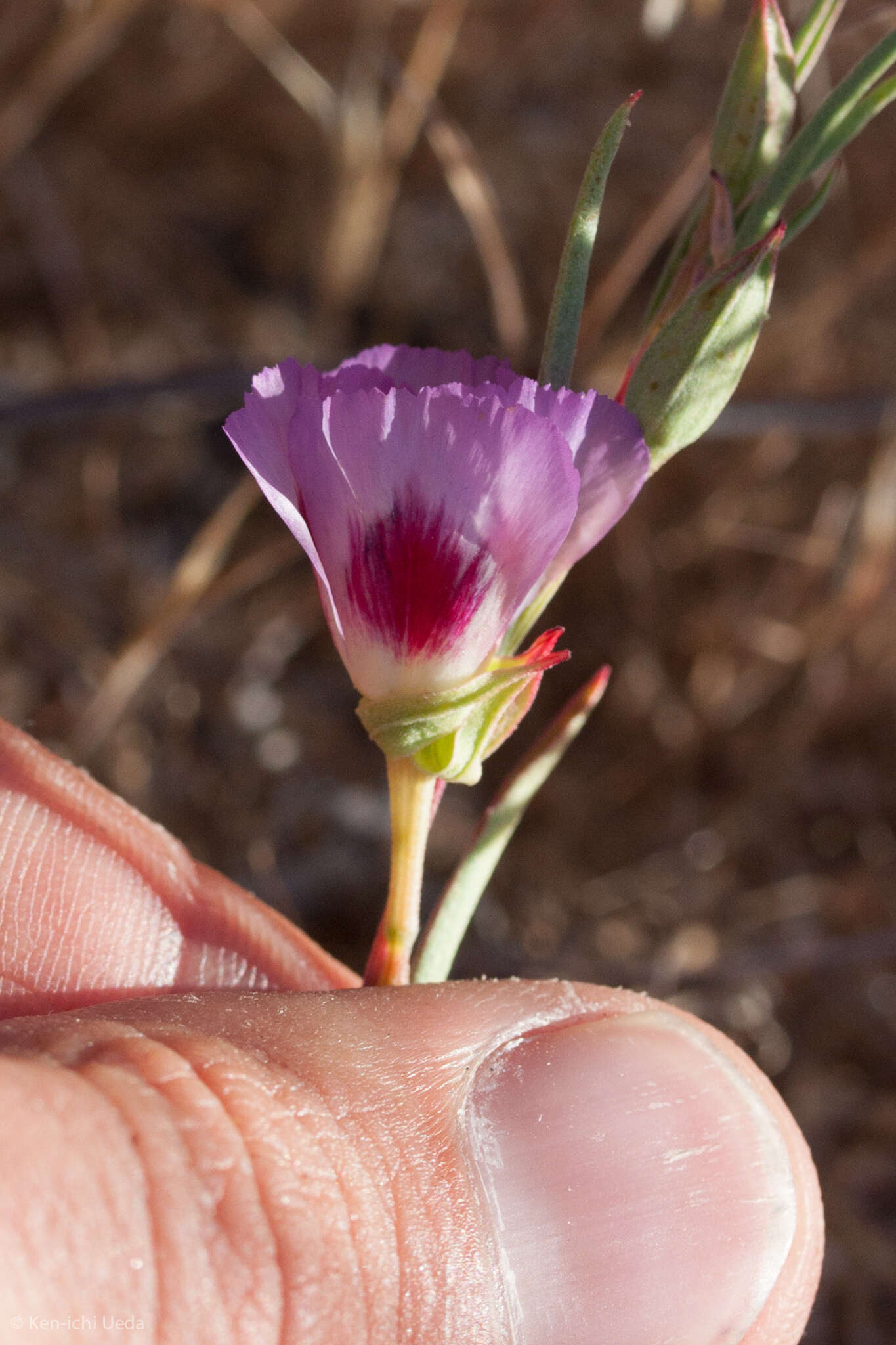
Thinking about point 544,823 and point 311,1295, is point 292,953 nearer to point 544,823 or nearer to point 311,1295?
point 311,1295

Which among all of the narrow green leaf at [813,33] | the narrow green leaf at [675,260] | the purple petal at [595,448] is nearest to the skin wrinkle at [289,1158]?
the purple petal at [595,448]

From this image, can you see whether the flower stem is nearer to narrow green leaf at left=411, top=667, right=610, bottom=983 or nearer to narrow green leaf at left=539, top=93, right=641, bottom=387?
narrow green leaf at left=411, top=667, right=610, bottom=983

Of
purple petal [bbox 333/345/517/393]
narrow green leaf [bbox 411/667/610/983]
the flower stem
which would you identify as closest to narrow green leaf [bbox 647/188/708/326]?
purple petal [bbox 333/345/517/393]

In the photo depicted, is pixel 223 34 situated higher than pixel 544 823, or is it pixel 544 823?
pixel 223 34

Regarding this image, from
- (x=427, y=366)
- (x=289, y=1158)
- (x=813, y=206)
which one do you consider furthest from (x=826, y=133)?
(x=289, y=1158)

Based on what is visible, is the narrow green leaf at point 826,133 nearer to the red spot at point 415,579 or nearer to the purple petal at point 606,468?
Result: the purple petal at point 606,468

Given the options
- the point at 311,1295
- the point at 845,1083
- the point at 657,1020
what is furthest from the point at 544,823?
the point at 311,1295

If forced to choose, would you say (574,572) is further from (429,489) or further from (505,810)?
(429,489)
